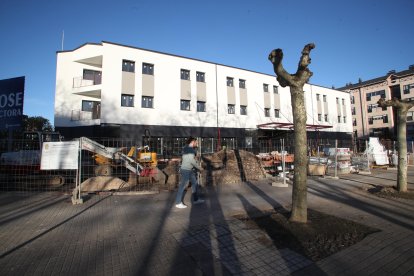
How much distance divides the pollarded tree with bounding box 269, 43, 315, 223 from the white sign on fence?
592 cm

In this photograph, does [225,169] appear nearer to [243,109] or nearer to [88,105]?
[88,105]

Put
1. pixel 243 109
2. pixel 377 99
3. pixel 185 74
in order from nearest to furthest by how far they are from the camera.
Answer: pixel 185 74 < pixel 243 109 < pixel 377 99

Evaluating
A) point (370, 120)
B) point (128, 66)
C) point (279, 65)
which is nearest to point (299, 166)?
point (279, 65)

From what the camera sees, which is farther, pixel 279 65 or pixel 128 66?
pixel 128 66

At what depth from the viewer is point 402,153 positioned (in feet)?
25.0

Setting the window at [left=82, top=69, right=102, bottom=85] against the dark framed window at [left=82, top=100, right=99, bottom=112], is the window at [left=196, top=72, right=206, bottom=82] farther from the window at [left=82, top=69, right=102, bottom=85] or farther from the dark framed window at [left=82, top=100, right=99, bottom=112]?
the dark framed window at [left=82, top=100, right=99, bottom=112]

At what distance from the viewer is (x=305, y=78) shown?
499 centimetres

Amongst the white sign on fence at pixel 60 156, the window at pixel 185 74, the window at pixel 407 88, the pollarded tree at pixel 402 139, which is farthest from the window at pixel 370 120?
the white sign on fence at pixel 60 156

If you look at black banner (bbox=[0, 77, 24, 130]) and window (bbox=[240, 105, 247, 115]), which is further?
window (bbox=[240, 105, 247, 115])

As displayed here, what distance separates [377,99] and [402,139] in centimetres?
5697

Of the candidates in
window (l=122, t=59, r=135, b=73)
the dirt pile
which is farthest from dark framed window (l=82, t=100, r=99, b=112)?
the dirt pile

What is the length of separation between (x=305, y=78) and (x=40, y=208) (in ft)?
24.4

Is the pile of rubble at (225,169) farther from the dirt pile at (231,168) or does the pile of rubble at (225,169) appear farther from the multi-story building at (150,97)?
the multi-story building at (150,97)

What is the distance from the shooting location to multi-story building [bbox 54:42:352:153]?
20953 millimetres
